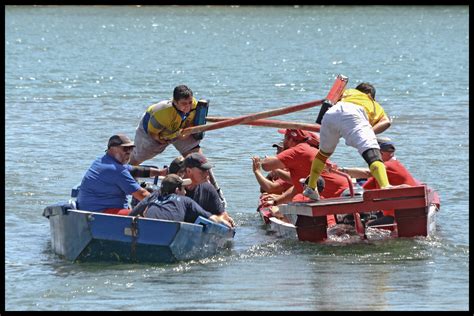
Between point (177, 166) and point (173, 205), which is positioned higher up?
point (177, 166)

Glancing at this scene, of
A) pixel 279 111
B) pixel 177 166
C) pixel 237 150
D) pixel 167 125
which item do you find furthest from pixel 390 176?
pixel 237 150

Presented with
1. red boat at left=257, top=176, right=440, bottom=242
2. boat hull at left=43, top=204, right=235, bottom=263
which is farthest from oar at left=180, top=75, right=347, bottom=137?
boat hull at left=43, top=204, right=235, bottom=263

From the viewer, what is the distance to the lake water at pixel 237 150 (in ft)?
39.4

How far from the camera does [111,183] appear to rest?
13.3m

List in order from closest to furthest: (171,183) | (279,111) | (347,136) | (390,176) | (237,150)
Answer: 1. (171,183)
2. (347,136)
3. (390,176)
4. (279,111)
5. (237,150)

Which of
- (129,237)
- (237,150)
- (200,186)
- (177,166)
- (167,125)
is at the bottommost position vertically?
(129,237)

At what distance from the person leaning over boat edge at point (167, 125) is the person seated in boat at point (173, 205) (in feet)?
8.01

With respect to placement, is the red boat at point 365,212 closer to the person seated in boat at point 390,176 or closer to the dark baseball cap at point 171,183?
the person seated in boat at point 390,176

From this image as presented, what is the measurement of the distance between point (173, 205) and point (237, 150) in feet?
32.4

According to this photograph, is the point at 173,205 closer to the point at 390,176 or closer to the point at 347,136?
the point at 347,136

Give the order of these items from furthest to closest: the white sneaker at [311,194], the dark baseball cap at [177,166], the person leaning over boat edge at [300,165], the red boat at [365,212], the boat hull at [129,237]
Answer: the person leaning over boat edge at [300,165], the white sneaker at [311,194], the dark baseball cap at [177,166], the red boat at [365,212], the boat hull at [129,237]

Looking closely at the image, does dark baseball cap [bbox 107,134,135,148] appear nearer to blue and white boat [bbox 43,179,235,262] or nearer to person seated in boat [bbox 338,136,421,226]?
blue and white boat [bbox 43,179,235,262]

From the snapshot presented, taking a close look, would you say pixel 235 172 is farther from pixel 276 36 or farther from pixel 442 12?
pixel 442 12

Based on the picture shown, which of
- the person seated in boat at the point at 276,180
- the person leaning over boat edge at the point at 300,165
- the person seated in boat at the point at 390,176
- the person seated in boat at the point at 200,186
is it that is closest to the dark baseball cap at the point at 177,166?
the person seated in boat at the point at 200,186
